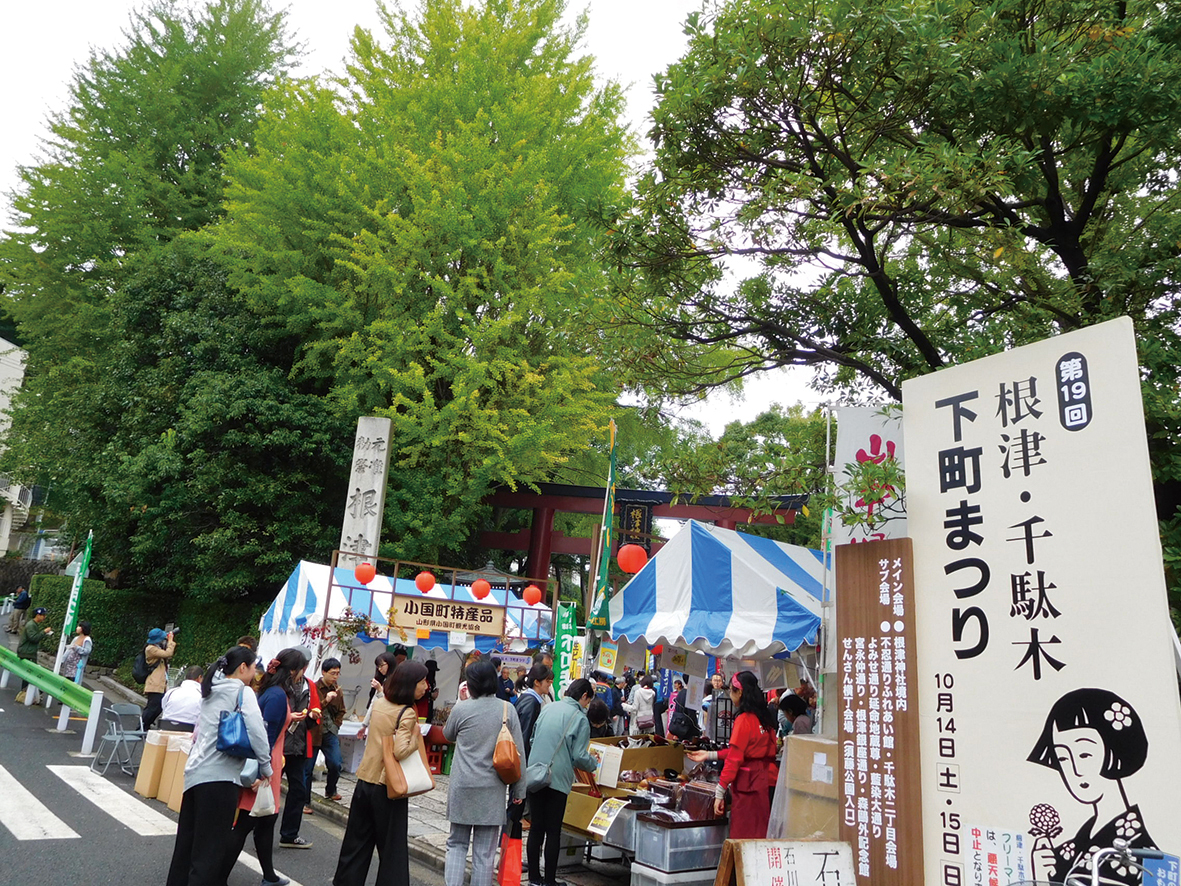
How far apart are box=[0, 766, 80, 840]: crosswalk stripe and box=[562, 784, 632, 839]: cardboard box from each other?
401 cm

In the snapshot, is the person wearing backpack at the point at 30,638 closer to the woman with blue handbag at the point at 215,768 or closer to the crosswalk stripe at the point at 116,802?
the crosswalk stripe at the point at 116,802

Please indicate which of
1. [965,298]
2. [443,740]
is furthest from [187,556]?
[965,298]

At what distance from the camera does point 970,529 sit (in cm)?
458

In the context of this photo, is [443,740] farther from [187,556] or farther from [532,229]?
[187,556]

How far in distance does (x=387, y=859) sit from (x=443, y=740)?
75cm

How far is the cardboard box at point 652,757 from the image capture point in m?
7.12

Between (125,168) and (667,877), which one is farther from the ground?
(125,168)

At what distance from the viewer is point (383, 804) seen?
4.75m

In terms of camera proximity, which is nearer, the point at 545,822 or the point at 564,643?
the point at 545,822

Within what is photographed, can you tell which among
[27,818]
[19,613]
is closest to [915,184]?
[27,818]

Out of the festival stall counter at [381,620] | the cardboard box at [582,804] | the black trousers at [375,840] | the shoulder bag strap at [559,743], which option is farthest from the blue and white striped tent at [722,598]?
the festival stall counter at [381,620]

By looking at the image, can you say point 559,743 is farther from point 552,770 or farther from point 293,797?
point 293,797

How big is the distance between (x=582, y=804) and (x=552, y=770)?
1040 millimetres

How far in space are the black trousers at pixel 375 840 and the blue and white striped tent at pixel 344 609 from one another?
6294mm
